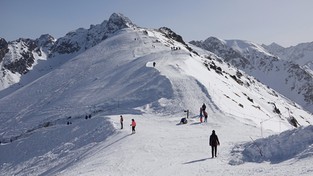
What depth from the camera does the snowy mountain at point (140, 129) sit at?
21.4m

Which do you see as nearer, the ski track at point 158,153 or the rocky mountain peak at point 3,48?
the ski track at point 158,153

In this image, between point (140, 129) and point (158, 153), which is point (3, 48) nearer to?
point (140, 129)

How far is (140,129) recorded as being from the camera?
3528cm

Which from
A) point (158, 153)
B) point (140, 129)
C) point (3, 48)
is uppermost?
point (3, 48)

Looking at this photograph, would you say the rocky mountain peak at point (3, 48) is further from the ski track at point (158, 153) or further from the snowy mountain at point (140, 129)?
the ski track at point (158, 153)

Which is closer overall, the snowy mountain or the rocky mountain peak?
the snowy mountain

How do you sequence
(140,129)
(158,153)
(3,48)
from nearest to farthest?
(158,153), (140,129), (3,48)

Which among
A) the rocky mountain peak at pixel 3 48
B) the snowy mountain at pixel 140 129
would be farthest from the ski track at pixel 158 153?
the rocky mountain peak at pixel 3 48

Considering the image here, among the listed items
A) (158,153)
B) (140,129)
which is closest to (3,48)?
(140,129)

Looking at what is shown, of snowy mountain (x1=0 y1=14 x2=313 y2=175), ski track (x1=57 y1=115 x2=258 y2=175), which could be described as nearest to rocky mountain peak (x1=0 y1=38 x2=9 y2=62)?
snowy mountain (x1=0 y1=14 x2=313 y2=175)

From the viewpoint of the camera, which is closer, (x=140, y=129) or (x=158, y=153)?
(x=158, y=153)

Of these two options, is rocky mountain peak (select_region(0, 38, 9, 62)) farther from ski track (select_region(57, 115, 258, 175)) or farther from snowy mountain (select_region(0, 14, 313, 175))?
ski track (select_region(57, 115, 258, 175))

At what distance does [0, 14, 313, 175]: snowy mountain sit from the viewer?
2144 centimetres

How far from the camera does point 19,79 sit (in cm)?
17300
